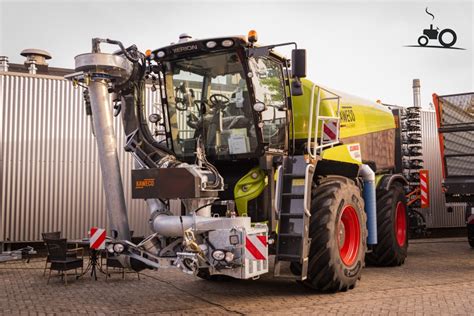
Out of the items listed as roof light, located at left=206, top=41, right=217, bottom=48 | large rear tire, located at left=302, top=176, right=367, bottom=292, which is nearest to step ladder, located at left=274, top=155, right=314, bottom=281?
large rear tire, located at left=302, top=176, right=367, bottom=292

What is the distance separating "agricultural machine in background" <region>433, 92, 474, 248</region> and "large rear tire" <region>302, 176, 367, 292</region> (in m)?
4.76

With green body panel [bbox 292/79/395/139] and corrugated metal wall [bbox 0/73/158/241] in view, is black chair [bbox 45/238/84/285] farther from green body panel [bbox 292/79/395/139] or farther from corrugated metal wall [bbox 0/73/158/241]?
green body panel [bbox 292/79/395/139]

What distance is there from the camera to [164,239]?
6566 mm

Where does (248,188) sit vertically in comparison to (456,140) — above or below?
below

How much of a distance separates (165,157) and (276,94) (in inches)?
68.2

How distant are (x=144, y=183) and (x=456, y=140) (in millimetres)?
8088

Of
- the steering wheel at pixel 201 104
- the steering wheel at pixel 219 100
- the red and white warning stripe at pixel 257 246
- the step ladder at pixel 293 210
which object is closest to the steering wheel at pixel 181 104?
the steering wheel at pixel 201 104

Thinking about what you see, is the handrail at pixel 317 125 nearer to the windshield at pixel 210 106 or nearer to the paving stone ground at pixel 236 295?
the windshield at pixel 210 106

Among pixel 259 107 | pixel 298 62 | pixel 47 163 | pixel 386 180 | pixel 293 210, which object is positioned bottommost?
pixel 293 210

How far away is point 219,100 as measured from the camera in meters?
7.07

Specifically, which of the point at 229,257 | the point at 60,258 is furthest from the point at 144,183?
the point at 60,258

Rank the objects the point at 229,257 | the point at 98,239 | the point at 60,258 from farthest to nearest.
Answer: the point at 60,258, the point at 98,239, the point at 229,257

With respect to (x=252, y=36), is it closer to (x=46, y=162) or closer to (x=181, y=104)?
(x=181, y=104)

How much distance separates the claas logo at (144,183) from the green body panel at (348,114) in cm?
249
